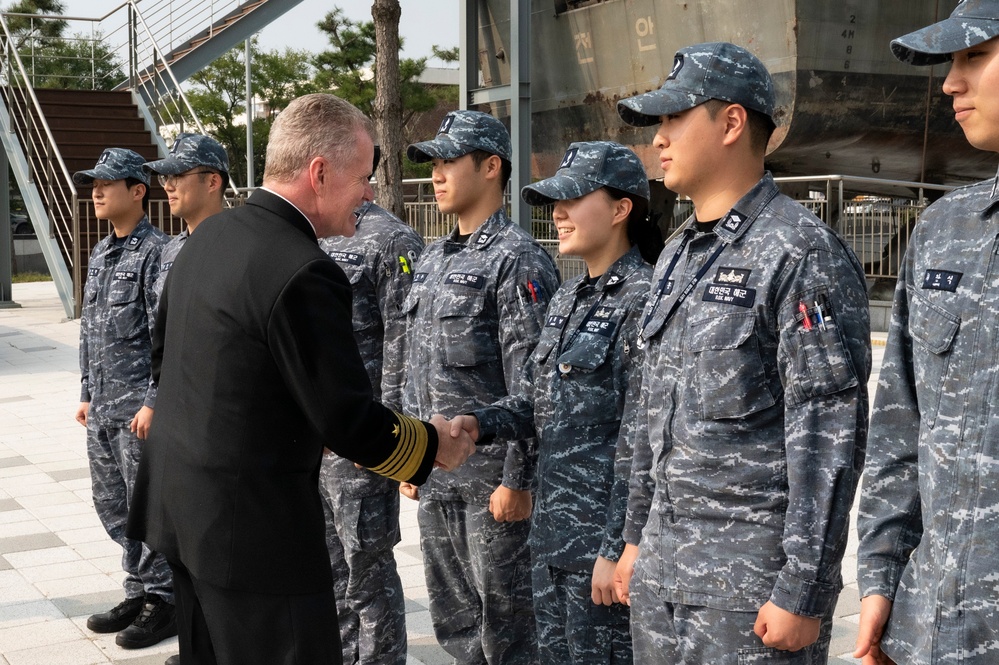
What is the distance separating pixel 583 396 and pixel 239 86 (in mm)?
37864

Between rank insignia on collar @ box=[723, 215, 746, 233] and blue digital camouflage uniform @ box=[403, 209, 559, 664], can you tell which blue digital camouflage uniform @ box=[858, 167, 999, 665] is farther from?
blue digital camouflage uniform @ box=[403, 209, 559, 664]

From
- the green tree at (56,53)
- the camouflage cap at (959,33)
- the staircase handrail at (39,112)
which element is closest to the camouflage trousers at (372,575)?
the camouflage cap at (959,33)

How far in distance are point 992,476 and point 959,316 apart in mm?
283

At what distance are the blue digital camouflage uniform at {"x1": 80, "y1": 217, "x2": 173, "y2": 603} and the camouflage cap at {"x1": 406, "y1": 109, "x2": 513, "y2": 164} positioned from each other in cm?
167

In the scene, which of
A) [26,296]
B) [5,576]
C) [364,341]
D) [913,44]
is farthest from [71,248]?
[913,44]

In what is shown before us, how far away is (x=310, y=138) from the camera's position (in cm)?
282

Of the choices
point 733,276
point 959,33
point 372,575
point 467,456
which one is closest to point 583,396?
point 467,456

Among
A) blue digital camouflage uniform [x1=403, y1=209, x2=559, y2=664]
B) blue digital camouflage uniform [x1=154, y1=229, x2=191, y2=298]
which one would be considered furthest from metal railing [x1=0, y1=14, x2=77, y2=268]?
blue digital camouflage uniform [x1=403, y1=209, x2=559, y2=664]

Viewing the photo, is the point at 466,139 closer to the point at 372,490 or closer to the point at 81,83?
the point at 372,490

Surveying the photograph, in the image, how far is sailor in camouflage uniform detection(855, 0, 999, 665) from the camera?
1.83 metres

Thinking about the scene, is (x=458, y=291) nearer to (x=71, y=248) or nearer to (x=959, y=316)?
(x=959, y=316)

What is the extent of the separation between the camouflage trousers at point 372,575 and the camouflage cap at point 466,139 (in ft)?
4.04

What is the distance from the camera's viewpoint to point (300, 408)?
2.62 metres

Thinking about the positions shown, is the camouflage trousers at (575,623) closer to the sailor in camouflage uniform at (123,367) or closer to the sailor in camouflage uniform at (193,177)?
the sailor in camouflage uniform at (123,367)
